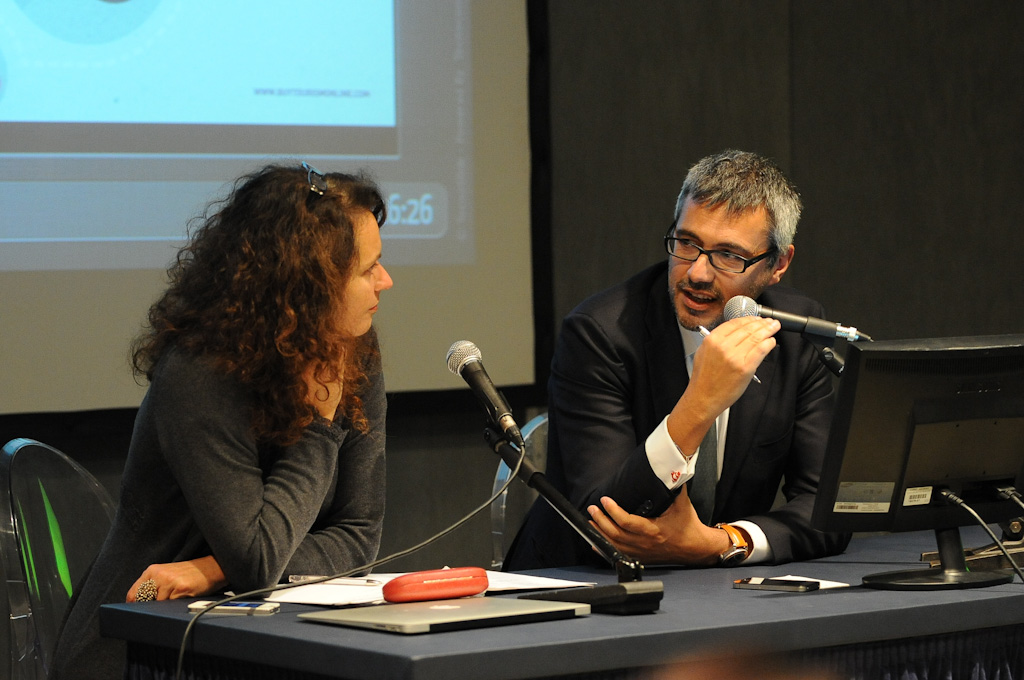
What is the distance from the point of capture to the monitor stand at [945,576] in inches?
63.6

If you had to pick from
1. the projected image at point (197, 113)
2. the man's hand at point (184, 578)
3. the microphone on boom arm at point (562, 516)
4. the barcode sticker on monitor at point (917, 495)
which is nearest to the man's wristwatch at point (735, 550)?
the barcode sticker on monitor at point (917, 495)

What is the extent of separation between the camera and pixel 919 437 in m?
1.66

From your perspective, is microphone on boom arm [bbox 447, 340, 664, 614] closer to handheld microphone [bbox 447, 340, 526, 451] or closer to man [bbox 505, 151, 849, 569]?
handheld microphone [bbox 447, 340, 526, 451]

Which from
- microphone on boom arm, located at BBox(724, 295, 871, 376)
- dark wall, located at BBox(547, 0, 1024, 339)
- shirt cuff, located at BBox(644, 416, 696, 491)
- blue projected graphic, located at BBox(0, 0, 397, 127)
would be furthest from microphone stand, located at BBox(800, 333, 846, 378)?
dark wall, located at BBox(547, 0, 1024, 339)

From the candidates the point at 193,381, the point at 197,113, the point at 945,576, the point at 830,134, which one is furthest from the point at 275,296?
the point at 830,134

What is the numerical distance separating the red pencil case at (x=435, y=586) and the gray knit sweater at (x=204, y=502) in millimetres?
272

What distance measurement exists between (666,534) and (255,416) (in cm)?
67

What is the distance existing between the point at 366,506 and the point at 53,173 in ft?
5.18

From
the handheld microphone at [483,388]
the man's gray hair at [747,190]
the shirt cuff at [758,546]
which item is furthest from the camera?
the man's gray hair at [747,190]

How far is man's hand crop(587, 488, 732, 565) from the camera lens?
1.88 metres

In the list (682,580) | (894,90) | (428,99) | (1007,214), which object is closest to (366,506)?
(682,580)

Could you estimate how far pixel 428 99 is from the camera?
343 cm

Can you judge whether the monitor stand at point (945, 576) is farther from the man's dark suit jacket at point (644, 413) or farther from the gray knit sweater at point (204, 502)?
the gray knit sweater at point (204, 502)

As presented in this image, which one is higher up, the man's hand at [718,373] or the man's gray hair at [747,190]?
the man's gray hair at [747,190]
